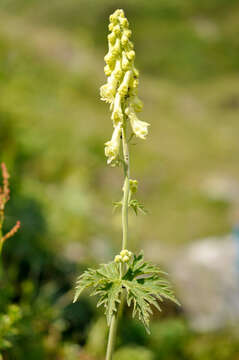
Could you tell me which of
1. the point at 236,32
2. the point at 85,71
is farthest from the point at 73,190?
the point at 236,32

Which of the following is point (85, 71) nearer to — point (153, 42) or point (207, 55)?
point (153, 42)

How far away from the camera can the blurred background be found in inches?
197

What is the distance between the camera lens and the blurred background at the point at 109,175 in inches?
197

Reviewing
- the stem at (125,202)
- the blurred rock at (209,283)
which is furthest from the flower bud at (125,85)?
the blurred rock at (209,283)

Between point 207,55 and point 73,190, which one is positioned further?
point 207,55

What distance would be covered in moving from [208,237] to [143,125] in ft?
24.2

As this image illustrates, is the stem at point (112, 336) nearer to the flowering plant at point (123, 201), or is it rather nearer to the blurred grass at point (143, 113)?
the flowering plant at point (123, 201)

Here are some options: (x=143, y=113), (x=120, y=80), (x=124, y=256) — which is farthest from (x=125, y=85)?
(x=143, y=113)

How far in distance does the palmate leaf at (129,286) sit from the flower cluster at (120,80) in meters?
0.48

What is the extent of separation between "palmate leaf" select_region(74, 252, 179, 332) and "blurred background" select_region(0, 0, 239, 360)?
1165 mm

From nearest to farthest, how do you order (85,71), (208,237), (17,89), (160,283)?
(160,283) < (208,237) < (17,89) < (85,71)

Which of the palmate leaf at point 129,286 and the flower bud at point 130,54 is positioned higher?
the flower bud at point 130,54

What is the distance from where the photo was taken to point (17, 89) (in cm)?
1253

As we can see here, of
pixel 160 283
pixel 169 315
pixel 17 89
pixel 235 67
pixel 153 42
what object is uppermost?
pixel 153 42
